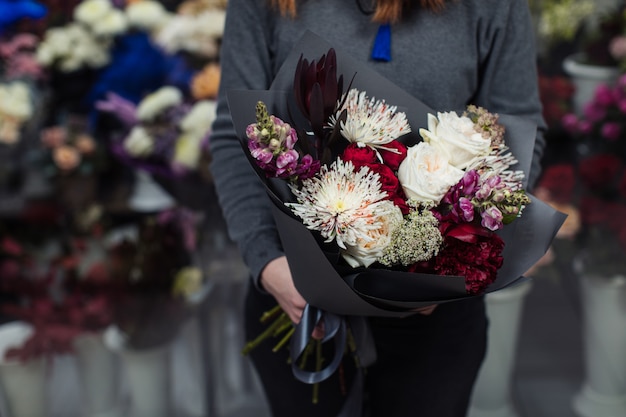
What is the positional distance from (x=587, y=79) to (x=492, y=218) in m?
1.76

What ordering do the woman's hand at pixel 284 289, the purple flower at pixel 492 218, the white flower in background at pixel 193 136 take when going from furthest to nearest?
1. the white flower in background at pixel 193 136
2. the woman's hand at pixel 284 289
3. the purple flower at pixel 492 218

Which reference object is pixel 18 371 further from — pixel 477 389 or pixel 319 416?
pixel 477 389

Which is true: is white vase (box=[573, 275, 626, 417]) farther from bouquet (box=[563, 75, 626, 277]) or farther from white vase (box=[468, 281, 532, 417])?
white vase (box=[468, 281, 532, 417])

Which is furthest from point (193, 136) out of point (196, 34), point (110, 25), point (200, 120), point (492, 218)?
point (492, 218)

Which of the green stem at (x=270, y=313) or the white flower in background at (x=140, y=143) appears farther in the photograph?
the white flower in background at (x=140, y=143)

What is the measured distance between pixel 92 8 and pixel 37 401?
1.19m

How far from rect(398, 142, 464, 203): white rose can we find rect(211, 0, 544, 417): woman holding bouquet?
0.87 feet

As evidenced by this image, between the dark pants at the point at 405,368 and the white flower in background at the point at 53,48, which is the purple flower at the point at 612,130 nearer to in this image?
the dark pants at the point at 405,368

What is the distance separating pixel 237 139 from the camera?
113 centimetres

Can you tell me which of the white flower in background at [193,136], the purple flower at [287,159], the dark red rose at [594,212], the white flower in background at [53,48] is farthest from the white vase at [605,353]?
the white flower in background at [53,48]

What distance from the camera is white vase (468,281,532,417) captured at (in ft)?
6.42

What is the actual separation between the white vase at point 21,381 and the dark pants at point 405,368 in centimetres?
103

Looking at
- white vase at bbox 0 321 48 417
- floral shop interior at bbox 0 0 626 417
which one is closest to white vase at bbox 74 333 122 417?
floral shop interior at bbox 0 0 626 417

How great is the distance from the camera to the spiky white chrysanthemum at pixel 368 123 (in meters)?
0.84
